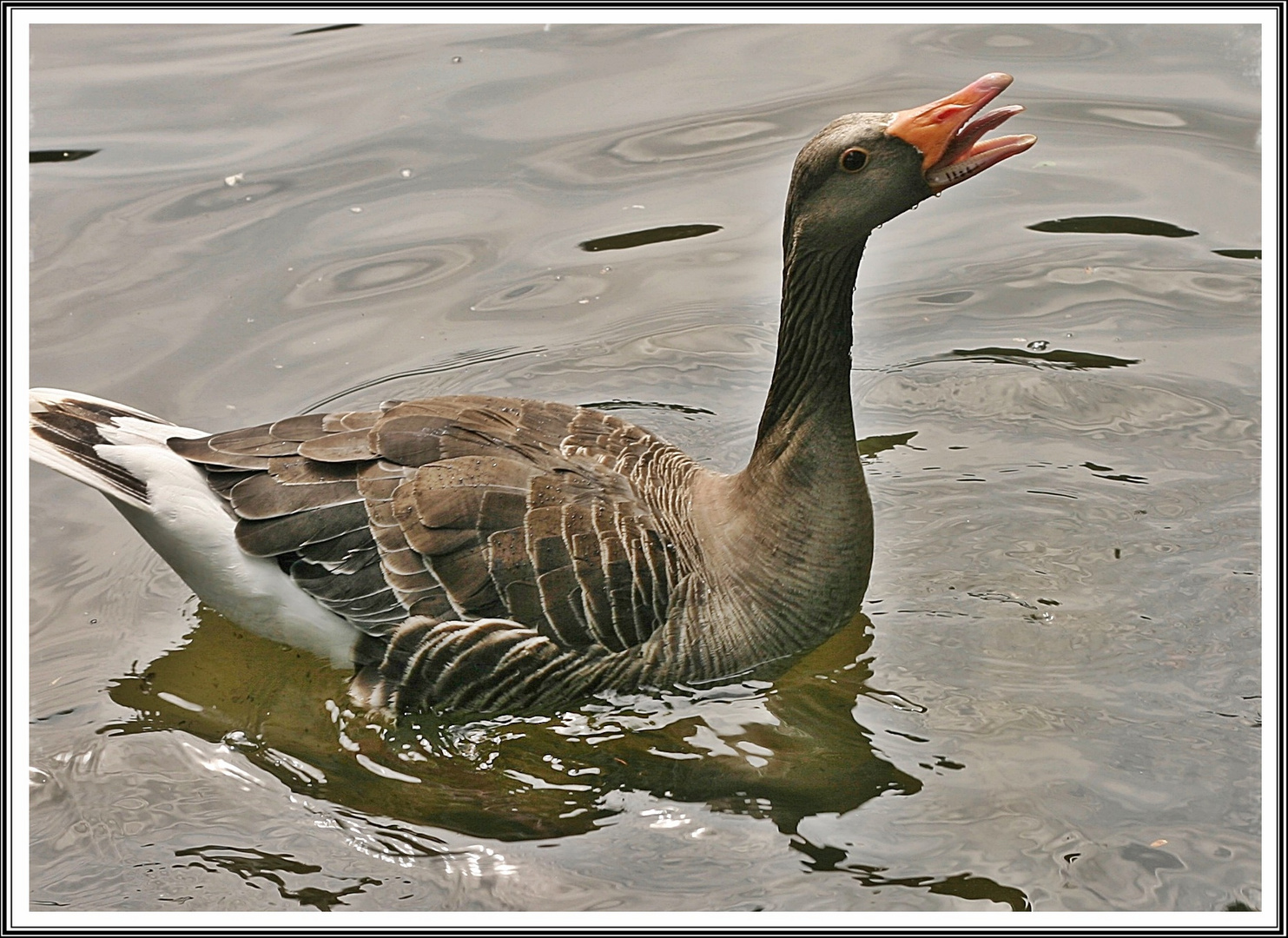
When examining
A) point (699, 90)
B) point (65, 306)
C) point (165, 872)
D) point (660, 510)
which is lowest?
point (165, 872)

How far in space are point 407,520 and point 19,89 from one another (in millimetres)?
3601

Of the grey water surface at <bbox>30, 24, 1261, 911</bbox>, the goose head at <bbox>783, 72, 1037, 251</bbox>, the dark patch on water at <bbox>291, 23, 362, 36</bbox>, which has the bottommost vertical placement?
the grey water surface at <bbox>30, 24, 1261, 911</bbox>

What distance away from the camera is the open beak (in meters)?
5.34

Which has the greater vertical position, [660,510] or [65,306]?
[65,306]

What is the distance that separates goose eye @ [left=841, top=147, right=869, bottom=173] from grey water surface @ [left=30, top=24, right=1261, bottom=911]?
7.66ft

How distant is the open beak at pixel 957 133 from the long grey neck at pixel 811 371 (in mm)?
495

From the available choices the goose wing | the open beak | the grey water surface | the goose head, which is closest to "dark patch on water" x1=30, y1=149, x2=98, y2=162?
the grey water surface

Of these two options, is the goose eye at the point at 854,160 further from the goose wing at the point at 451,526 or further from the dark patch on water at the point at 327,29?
the dark patch on water at the point at 327,29

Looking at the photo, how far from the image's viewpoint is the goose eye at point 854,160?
5430 millimetres

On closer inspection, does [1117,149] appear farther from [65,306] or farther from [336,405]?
[65,306]

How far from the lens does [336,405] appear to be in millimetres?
8078

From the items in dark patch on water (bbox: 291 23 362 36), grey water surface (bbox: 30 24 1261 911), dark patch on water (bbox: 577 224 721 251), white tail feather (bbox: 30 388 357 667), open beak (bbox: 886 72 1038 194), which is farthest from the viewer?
dark patch on water (bbox: 291 23 362 36)

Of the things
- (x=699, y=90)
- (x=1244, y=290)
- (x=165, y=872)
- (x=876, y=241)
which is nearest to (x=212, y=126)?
(x=699, y=90)

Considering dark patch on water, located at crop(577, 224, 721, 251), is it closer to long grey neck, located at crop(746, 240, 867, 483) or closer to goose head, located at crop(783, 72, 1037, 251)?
long grey neck, located at crop(746, 240, 867, 483)
